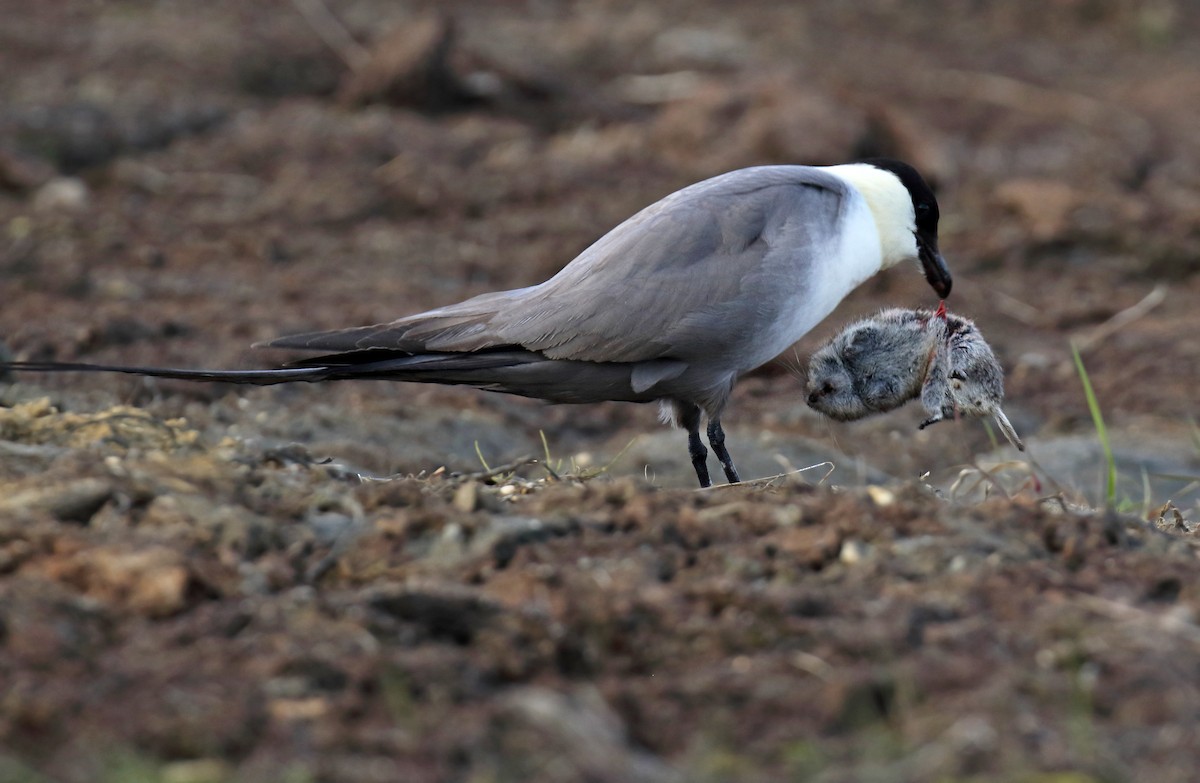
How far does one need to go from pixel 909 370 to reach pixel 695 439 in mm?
751

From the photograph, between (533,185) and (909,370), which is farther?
(533,185)

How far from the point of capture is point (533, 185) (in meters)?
9.74

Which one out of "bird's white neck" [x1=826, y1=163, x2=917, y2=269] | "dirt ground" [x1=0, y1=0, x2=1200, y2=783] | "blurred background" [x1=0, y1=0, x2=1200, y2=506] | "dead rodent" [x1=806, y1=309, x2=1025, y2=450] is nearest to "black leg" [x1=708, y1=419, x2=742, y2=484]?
"dirt ground" [x1=0, y1=0, x2=1200, y2=783]

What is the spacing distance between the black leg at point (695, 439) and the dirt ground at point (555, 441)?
0.73ft

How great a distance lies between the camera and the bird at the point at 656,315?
4.77m

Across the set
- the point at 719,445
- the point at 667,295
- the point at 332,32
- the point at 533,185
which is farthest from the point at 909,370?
the point at 332,32

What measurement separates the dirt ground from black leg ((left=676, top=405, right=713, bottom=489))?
0.22m

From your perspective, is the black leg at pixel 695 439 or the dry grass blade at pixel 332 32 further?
the dry grass blade at pixel 332 32

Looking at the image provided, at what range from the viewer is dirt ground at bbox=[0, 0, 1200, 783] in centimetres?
278

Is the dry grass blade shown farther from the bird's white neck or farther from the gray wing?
the gray wing

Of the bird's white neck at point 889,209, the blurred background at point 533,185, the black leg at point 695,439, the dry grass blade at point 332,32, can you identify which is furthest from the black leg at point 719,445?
the dry grass blade at point 332,32

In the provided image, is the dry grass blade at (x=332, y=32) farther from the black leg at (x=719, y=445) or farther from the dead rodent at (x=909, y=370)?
the black leg at (x=719, y=445)

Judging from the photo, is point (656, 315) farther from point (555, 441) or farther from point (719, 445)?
point (555, 441)

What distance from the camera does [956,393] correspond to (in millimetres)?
5070
